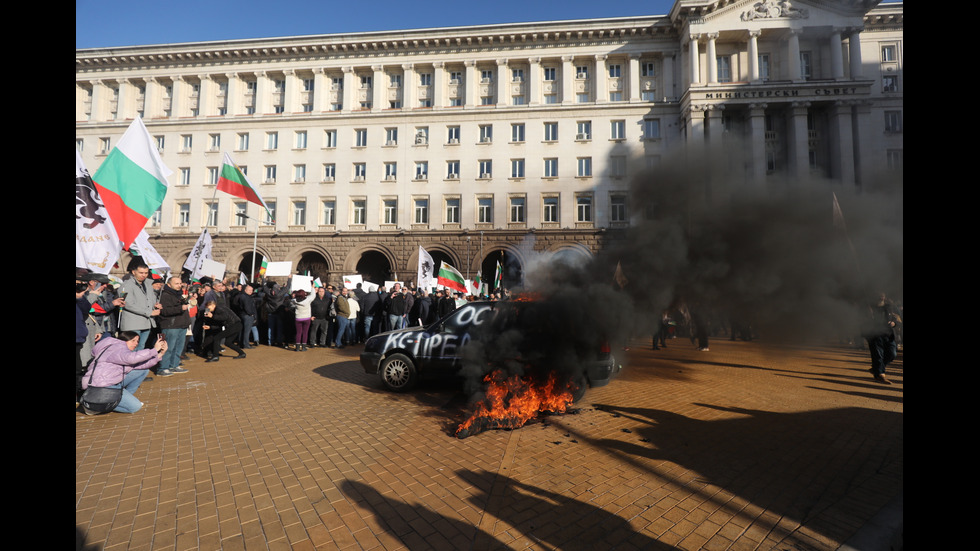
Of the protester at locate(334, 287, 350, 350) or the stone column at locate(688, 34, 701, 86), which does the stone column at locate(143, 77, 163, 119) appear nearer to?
the protester at locate(334, 287, 350, 350)

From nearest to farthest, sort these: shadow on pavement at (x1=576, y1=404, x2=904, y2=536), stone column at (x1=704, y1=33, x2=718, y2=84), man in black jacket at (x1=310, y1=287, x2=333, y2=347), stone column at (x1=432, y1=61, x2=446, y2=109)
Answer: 1. shadow on pavement at (x1=576, y1=404, x2=904, y2=536)
2. man in black jacket at (x1=310, y1=287, x2=333, y2=347)
3. stone column at (x1=704, y1=33, x2=718, y2=84)
4. stone column at (x1=432, y1=61, x2=446, y2=109)

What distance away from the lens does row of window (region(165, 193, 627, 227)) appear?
28781 mm

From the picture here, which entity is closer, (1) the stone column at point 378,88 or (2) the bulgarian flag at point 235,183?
(2) the bulgarian flag at point 235,183

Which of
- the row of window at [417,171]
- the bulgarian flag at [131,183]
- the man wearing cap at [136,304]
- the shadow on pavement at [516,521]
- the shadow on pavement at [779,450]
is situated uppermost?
the row of window at [417,171]

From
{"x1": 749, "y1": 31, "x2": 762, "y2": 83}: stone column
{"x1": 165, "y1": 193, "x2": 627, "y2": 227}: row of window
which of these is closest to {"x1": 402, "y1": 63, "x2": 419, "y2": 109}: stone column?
{"x1": 165, "y1": 193, "x2": 627, "y2": 227}: row of window

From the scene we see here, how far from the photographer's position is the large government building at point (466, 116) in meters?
27.4

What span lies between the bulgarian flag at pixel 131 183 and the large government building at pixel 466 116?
21.4 m

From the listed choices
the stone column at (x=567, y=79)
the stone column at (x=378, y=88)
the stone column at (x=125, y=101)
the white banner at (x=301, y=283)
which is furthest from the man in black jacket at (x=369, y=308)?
the stone column at (x=125, y=101)

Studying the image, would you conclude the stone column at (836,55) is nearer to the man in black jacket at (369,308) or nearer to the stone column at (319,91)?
the man in black jacket at (369,308)

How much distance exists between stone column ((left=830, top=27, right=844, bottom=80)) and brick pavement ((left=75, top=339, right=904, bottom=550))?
102 feet

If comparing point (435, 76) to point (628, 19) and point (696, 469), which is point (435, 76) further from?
point (696, 469)

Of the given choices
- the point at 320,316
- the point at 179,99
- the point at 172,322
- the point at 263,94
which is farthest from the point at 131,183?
the point at 179,99

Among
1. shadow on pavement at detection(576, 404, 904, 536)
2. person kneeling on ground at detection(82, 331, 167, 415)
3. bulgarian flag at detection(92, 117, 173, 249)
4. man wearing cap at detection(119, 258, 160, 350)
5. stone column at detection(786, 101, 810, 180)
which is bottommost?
shadow on pavement at detection(576, 404, 904, 536)

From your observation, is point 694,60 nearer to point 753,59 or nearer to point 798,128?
point 753,59
